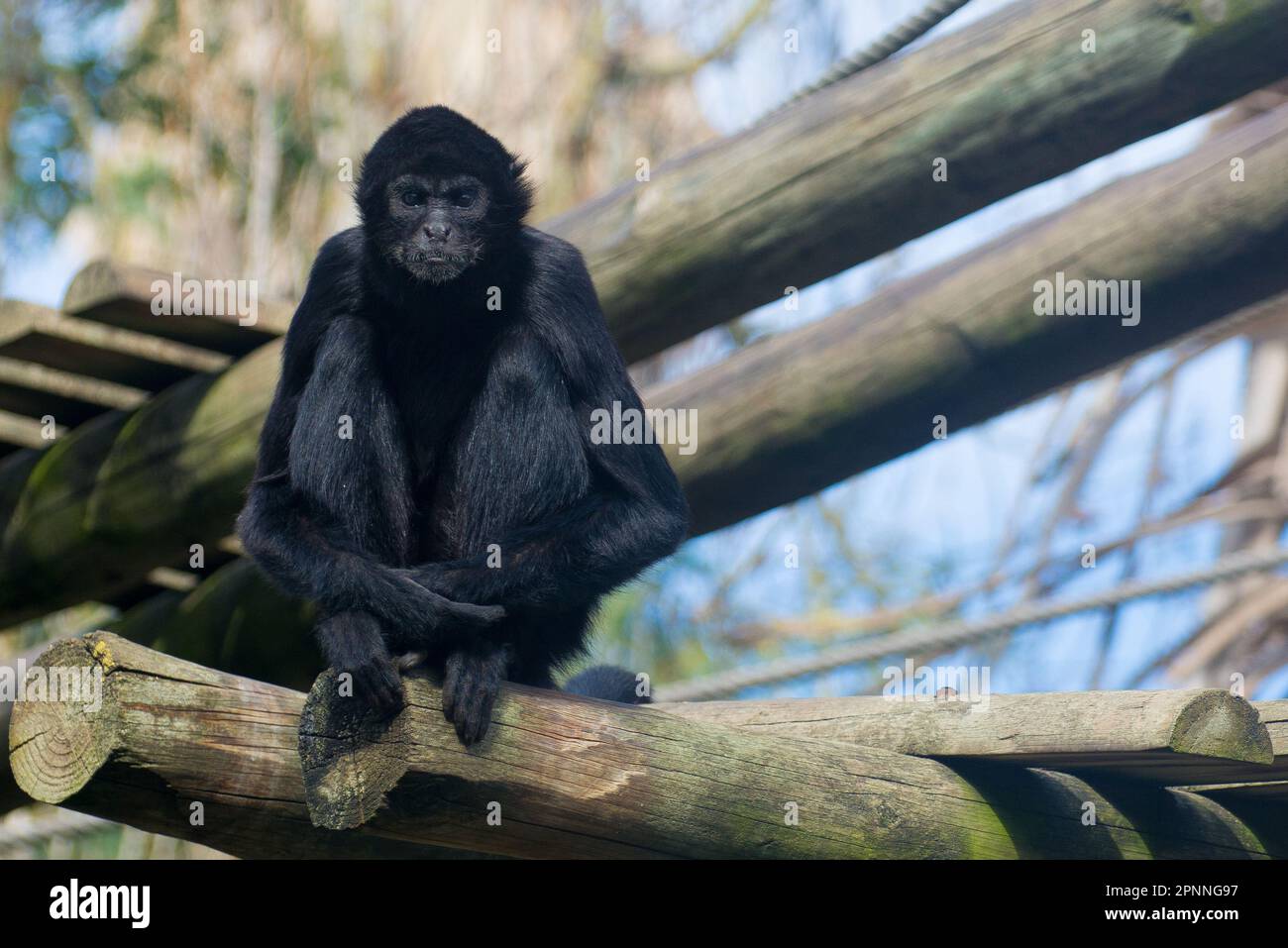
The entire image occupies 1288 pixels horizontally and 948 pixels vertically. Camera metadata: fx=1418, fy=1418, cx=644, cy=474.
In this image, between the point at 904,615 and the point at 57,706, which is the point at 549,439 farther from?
the point at 904,615

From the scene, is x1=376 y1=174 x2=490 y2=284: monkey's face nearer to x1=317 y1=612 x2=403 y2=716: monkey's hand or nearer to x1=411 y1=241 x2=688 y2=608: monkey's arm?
x1=411 y1=241 x2=688 y2=608: monkey's arm

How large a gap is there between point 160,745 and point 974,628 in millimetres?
4194

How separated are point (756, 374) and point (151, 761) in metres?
3.05

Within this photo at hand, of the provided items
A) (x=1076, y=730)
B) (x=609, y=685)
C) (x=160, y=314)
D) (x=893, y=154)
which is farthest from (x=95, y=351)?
(x=1076, y=730)

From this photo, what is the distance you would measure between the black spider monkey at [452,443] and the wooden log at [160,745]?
310mm

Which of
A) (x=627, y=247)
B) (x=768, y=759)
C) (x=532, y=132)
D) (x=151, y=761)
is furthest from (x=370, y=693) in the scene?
(x=532, y=132)

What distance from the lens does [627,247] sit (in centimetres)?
506

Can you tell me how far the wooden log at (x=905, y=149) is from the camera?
170 inches

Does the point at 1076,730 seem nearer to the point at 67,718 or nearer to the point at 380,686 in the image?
the point at 380,686

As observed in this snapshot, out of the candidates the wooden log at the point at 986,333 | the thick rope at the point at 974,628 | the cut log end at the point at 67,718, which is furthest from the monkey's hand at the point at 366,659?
the thick rope at the point at 974,628

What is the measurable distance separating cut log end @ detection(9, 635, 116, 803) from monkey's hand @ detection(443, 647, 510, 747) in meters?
0.71

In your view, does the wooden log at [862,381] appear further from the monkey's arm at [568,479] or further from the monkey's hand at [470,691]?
the monkey's hand at [470,691]

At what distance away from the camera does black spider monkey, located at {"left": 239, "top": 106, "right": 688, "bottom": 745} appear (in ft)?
11.5
